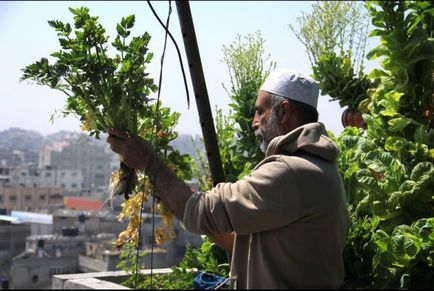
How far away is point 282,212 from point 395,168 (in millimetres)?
1873

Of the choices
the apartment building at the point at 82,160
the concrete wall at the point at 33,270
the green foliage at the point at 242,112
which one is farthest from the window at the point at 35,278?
the apartment building at the point at 82,160

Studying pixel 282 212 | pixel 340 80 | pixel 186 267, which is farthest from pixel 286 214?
pixel 340 80

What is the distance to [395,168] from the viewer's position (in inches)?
170

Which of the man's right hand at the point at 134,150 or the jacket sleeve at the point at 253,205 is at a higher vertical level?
the man's right hand at the point at 134,150

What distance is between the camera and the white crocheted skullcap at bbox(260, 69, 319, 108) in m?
3.12

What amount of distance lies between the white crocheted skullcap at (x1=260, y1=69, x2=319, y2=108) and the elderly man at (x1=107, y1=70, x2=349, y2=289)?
18 centimetres

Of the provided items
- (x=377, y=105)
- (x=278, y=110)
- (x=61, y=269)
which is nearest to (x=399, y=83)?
(x=377, y=105)

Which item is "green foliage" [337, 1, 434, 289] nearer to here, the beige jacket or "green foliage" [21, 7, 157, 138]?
the beige jacket

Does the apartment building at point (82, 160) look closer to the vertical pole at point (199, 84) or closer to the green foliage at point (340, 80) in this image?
the green foliage at point (340, 80)

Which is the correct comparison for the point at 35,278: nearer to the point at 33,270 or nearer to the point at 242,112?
the point at 33,270

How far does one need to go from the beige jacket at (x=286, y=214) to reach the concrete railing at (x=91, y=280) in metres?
0.83

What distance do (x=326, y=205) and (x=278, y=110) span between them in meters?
0.57

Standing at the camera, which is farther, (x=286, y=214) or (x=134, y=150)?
(x=134, y=150)

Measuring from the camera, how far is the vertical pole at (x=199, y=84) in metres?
3.25
